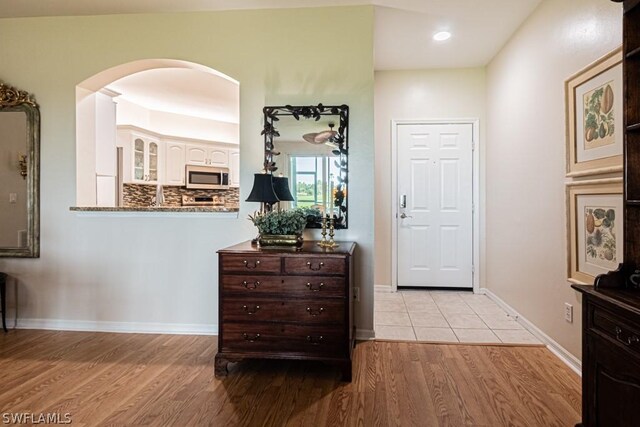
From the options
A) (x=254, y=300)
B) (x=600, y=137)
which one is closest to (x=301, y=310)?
(x=254, y=300)

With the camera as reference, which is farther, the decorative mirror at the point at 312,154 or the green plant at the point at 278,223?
the decorative mirror at the point at 312,154

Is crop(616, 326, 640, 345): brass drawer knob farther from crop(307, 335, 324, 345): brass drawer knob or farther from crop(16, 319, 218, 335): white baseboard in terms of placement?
crop(16, 319, 218, 335): white baseboard

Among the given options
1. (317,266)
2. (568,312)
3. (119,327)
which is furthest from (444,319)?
(119,327)

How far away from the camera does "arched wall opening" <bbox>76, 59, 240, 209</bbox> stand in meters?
3.23

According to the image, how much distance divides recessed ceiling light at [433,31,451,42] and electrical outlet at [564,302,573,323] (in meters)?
Result: 2.46

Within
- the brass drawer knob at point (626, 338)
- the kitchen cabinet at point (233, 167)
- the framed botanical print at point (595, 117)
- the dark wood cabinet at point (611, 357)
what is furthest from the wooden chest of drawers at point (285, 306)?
the kitchen cabinet at point (233, 167)

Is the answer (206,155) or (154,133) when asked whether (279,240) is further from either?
(206,155)

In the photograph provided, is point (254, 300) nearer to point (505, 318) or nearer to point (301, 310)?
point (301, 310)

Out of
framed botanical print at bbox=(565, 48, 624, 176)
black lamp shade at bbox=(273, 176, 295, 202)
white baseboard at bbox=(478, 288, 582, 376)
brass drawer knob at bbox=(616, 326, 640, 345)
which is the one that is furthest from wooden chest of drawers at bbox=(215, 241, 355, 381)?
framed botanical print at bbox=(565, 48, 624, 176)

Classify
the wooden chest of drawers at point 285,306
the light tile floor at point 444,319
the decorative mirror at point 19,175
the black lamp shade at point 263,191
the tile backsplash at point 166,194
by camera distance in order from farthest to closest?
1. the tile backsplash at point 166,194
2. the decorative mirror at point 19,175
3. the light tile floor at point 444,319
4. the black lamp shade at point 263,191
5. the wooden chest of drawers at point 285,306

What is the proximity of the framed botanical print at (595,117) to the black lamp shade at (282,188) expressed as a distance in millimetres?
1951

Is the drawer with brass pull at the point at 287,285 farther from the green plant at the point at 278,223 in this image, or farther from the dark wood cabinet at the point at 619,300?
the dark wood cabinet at the point at 619,300

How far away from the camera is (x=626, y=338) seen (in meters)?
1.34

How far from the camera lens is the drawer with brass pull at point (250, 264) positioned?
2.29m
